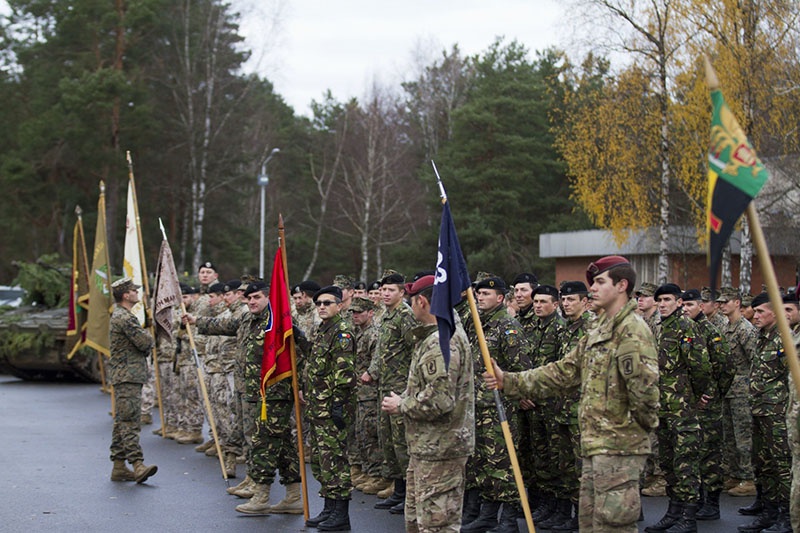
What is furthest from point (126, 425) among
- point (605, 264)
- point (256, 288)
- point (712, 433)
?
point (605, 264)

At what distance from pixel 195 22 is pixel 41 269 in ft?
58.6

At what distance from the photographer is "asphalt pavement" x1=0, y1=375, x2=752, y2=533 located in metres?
8.11

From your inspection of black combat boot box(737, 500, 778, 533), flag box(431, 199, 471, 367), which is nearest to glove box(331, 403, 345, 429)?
flag box(431, 199, 471, 367)

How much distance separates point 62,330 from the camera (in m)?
19.5

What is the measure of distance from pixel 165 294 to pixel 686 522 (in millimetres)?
6405

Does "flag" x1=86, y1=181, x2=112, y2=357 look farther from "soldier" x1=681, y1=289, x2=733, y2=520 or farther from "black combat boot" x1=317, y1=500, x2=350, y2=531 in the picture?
"soldier" x1=681, y1=289, x2=733, y2=520

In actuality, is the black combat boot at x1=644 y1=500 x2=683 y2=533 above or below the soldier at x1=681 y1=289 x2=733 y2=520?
below

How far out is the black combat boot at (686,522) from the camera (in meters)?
7.70

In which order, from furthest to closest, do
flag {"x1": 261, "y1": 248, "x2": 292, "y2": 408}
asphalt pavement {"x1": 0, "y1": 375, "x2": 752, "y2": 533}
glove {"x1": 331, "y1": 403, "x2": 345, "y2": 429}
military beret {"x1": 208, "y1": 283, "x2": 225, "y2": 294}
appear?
military beret {"x1": 208, "y1": 283, "x2": 225, "y2": 294} → flag {"x1": 261, "y1": 248, "x2": 292, "y2": 408} → asphalt pavement {"x1": 0, "y1": 375, "x2": 752, "y2": 533} → glove {"x1": 331, "y1": 403, "x2": 345, "y2": 429}

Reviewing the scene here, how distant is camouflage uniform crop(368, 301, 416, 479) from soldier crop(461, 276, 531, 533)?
744 mm

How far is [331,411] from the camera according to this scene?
26.0 ft

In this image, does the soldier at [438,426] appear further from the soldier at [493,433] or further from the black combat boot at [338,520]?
the black combat boot at [338,520]

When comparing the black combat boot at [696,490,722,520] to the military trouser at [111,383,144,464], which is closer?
the black combat boot at [696,490,722,520]

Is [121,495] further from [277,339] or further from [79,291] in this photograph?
[79,291]
